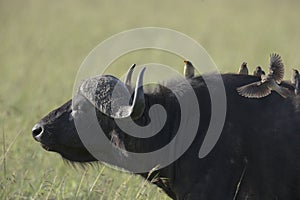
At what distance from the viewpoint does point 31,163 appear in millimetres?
8516

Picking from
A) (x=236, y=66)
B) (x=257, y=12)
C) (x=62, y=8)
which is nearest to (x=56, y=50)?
(x=236, y=66)

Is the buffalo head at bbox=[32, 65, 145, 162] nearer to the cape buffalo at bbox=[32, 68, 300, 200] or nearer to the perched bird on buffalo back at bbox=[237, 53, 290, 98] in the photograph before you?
the cape buffalo at bbox=[32, 68, 300, 200]

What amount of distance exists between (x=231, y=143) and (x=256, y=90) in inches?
18.1

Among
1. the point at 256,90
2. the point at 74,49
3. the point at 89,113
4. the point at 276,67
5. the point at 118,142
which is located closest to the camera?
the point at 256,90

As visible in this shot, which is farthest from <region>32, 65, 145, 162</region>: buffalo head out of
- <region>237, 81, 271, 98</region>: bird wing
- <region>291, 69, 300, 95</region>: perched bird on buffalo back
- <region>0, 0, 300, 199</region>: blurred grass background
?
<region>291, 69, 300, 95</region>: perched bird on buffalo back

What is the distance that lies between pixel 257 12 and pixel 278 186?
953 inches

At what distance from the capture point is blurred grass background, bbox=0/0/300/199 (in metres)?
7.64

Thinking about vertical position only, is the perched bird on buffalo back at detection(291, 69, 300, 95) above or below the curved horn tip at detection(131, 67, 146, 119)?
above

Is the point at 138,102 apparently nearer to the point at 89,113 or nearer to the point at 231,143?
the point at 89,113

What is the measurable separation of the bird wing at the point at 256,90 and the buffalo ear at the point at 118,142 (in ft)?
3.55

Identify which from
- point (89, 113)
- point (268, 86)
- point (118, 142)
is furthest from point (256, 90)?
point (89, 113)

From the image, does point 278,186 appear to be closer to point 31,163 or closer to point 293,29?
point 31,163

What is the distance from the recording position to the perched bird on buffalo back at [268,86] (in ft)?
19.4

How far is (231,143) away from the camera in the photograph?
595 cm
